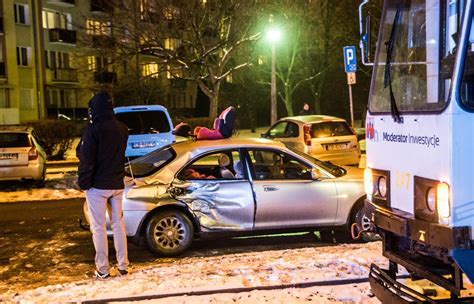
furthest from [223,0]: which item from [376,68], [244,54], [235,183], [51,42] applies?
[51,42]

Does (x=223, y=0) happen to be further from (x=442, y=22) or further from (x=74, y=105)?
(x=74, y=105)

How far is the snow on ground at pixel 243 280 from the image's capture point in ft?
17.7

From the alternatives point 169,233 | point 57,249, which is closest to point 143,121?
point 57,249

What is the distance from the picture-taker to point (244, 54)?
30031 mm

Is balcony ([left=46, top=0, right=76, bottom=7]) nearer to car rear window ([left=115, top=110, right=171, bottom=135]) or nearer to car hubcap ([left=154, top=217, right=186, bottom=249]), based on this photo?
car rear window ([left=115, top=110, right=171, bottom=135])

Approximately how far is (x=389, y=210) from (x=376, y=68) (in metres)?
1.37

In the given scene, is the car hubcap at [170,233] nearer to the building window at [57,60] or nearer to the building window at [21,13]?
the building window at [21,13]

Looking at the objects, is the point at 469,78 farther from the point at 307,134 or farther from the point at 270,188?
the point at 307,134

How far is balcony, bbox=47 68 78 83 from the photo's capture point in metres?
42.5

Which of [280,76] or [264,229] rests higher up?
[280,76]

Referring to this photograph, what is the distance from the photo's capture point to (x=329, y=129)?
586 inches

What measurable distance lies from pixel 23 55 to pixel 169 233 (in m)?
36.9

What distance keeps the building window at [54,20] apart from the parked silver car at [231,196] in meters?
38.4

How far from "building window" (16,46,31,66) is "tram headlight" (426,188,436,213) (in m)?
40.3
